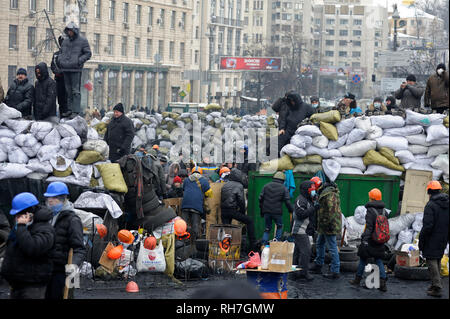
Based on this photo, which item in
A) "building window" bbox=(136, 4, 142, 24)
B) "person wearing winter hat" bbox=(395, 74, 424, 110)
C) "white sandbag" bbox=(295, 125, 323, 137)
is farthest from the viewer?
"building window" bbox=(136, 4, 142, 24)

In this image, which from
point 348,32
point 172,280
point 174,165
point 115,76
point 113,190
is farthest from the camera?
point 348,32

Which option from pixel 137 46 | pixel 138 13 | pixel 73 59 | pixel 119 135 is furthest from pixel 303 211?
pixel 138 13

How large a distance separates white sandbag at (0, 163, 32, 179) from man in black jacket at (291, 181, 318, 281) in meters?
4.29

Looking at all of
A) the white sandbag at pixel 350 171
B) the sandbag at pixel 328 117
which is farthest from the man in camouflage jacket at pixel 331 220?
the sandbag at pixel 328 117

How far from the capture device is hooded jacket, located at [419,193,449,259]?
32.1 ft

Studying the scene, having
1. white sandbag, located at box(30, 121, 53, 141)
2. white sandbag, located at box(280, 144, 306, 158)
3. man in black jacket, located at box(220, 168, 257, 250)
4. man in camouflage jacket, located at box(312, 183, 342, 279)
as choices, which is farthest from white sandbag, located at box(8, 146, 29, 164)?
man in camouflage jacket, located at box(312, 183, 342, 279)

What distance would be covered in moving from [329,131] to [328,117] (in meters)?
0.30

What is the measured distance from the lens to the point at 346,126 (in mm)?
13492

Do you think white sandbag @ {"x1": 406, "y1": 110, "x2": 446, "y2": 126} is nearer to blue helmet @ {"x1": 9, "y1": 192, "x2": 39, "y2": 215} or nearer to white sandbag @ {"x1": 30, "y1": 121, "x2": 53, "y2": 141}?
white sandbag @ {"x1": 30, "y1": 121, "x2": 53, "y2": 141}

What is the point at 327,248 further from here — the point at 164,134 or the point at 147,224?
the point at 164,134

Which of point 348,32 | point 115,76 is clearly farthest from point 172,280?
point 348,32

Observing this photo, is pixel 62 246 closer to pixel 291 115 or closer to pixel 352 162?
pixel 352 162

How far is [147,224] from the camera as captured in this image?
11797 mm

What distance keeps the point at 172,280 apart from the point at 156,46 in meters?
50.5
